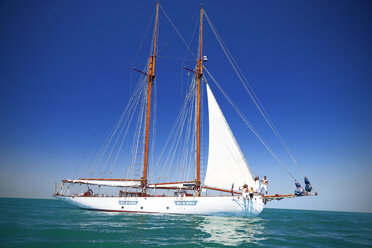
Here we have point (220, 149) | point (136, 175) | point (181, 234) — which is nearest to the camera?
point (181, 234)

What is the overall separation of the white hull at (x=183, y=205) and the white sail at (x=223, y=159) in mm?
2032

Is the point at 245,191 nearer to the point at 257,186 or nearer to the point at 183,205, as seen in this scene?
the point at 257,186

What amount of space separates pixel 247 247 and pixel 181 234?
15.4ft

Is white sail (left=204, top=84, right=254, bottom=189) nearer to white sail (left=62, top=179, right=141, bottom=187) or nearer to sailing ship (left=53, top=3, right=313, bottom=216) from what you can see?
sailing ship (left=53, top=3, right=313, bottom=216)

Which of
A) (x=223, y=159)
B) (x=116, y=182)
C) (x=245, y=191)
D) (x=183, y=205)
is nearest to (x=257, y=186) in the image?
(x=245, y=191)

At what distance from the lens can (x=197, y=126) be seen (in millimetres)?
29484

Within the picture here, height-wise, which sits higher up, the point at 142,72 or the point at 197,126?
the point at 142,72

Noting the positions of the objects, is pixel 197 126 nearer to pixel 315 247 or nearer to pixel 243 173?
→ pixel 243 173

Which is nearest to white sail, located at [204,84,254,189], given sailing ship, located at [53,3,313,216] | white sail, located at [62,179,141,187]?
sailing ship, located at [53,3,313,216]

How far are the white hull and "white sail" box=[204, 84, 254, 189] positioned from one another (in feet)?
6.67

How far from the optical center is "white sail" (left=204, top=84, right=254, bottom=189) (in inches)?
963

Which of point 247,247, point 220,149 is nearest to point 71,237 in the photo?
point 247,247

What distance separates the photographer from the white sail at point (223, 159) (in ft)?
80.3

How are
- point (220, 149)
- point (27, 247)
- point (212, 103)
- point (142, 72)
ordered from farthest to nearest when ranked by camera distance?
point (142, 72), point (212, 103), point (220, 149), point (27, 247)
